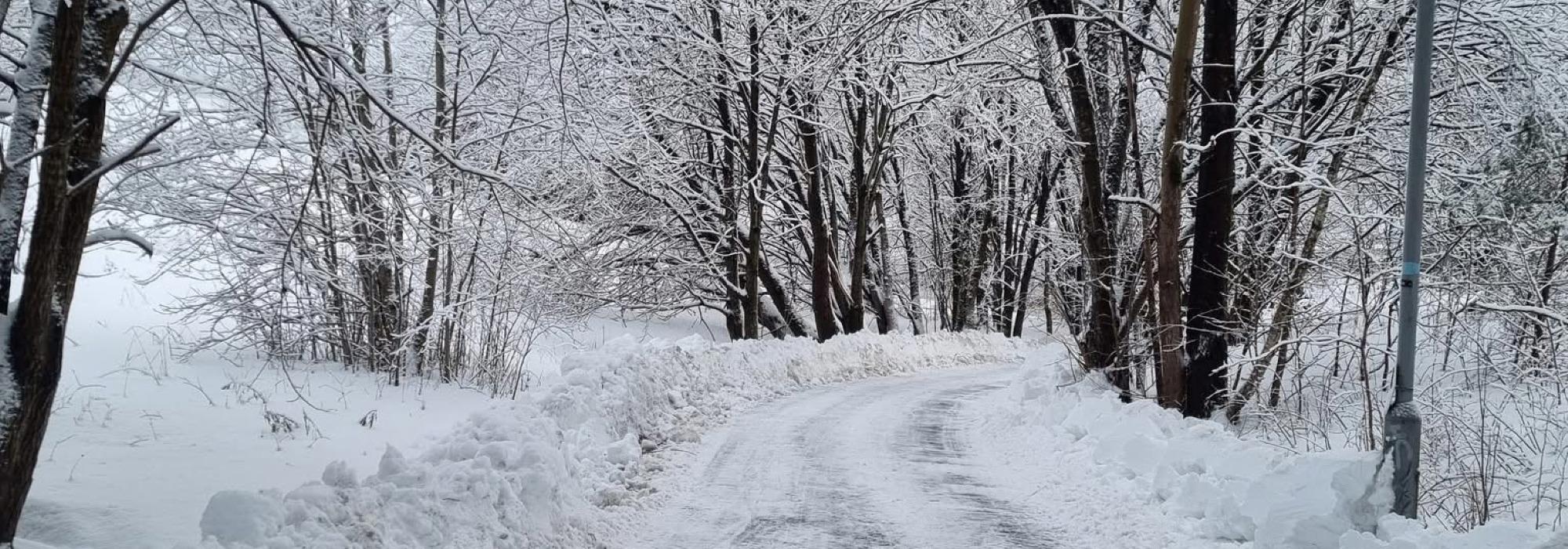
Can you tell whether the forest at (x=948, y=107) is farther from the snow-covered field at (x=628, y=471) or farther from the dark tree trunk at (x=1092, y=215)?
the snow-covered field at (x=628, y=471)

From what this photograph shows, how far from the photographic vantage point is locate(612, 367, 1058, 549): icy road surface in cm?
664

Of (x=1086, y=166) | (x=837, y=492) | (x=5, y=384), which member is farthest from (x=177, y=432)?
(x=1086, y=166)

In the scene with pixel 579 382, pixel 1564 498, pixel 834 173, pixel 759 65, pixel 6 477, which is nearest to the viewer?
pixel 6 477

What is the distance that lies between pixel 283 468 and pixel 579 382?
11.6 ft

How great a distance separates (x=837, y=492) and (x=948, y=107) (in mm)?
12705

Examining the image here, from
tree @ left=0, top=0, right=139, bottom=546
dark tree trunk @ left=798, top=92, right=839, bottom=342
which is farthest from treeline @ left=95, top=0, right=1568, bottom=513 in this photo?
dark tree trunk @ left=798, top=92, right=839, bottom=342

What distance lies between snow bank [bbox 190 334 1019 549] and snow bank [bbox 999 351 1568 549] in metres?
4.13

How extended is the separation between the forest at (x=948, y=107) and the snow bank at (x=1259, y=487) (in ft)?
4.10

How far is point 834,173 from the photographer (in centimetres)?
2750

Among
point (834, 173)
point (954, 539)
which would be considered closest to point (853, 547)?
point (954, 539)

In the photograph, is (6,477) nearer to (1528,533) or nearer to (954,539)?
(954,539)

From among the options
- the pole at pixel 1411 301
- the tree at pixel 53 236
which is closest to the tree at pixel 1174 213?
the pole at pixel 1411 301

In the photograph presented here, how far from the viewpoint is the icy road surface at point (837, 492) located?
6.64 meters

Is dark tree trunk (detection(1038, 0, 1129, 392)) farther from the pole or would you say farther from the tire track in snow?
the pole
